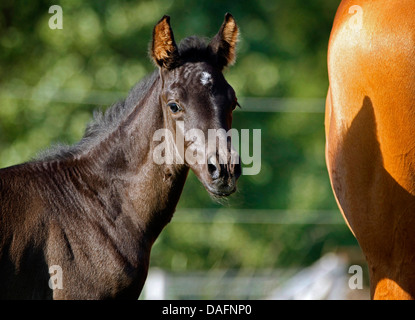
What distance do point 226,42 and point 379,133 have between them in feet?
3.61

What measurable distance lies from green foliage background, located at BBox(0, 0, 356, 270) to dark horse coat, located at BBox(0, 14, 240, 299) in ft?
16.7

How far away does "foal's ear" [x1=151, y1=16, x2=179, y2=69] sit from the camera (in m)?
3.33

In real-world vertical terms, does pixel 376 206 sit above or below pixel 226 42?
below

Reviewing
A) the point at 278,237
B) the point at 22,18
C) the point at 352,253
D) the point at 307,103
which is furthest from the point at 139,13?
the point at 352,253

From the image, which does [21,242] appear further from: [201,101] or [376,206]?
[376,206]

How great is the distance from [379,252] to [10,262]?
1.77 m

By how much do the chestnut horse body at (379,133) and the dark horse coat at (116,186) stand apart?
591 millimetres

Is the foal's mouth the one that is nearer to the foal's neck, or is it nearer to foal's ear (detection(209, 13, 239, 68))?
the foal's neck

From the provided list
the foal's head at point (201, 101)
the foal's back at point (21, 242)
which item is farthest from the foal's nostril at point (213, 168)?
the foal's back at point (21, 242)

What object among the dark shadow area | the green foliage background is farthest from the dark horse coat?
the green foliage background

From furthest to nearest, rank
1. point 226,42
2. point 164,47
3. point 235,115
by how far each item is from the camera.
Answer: point 235,115, point 226,42, point 164,47

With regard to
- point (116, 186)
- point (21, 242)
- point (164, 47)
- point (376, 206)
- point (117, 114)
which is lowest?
point (21, 242)

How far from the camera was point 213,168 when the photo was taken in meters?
3.09

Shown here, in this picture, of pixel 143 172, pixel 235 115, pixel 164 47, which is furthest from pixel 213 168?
pixel 235 115
